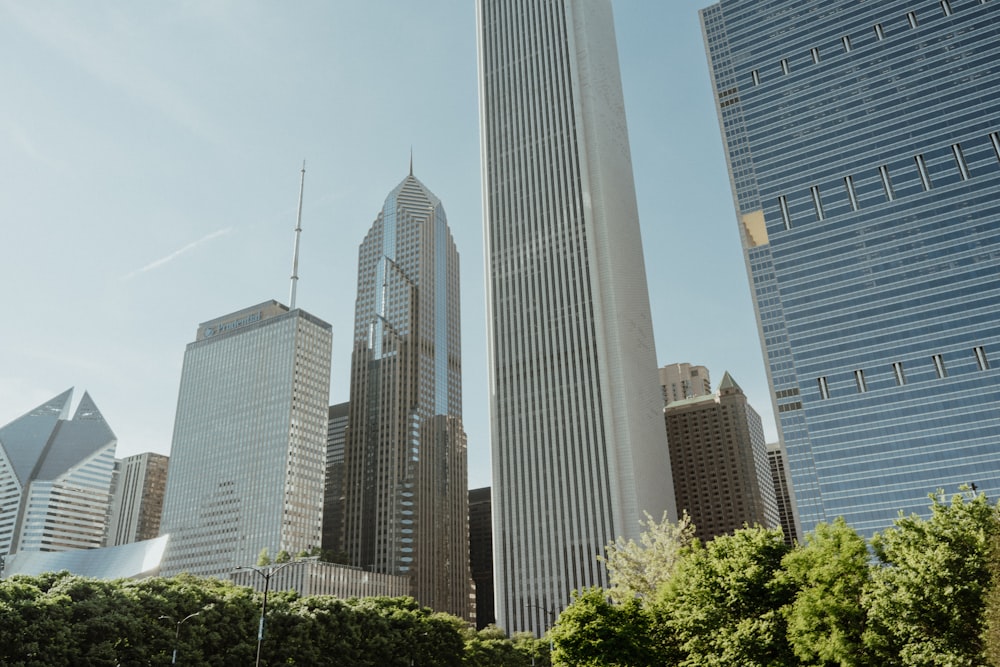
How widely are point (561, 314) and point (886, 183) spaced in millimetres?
69807

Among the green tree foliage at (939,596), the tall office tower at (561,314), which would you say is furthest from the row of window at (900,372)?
the green tree foliage at (939,596)

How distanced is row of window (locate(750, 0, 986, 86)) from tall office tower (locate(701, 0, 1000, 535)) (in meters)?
0.29

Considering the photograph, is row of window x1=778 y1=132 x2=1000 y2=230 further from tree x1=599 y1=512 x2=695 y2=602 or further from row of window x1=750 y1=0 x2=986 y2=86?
tree x1=599 y1=512 x2=695 y2=602

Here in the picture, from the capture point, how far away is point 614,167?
147250mm

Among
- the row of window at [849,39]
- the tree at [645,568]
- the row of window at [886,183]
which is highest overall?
the row of window at [849,39]

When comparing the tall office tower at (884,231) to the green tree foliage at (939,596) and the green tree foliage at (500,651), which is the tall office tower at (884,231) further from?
the green tree foliage at (939,596)

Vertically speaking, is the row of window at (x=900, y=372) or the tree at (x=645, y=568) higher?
the row of window at (x=900, y=372)

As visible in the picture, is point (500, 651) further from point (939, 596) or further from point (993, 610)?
point (993, 610)

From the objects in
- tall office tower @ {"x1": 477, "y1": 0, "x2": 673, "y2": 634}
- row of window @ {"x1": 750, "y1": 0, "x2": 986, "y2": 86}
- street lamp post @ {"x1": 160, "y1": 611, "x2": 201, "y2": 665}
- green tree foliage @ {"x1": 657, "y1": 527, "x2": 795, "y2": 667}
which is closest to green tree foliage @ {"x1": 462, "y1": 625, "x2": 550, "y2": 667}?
tall office tower @ {"x1": 477, "y1": 0, "x2": 673, "y2": 634}

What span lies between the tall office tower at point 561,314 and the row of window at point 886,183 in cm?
3130

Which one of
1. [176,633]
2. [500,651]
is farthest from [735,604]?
[500,651]

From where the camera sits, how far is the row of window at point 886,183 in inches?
5595

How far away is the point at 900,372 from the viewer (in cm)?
14088

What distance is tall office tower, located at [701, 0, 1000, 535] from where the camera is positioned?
137 metres
